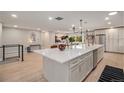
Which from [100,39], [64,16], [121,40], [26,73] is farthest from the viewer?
[100,39]

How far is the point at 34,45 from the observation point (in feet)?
29.9

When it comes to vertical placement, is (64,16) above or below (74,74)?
above

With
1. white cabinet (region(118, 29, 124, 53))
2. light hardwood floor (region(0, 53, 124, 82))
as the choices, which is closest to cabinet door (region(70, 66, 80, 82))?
light hardwood floor (region(0, 53, 124, 82))

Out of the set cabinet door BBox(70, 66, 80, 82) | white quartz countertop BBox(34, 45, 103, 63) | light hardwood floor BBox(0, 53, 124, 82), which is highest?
white quartz countertop BBox(34, 45, 103, 63)

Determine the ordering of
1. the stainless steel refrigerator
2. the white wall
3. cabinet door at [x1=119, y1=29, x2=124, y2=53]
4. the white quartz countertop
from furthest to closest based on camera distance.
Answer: the stainless steel refrigerator → cabinet door at [x1=119, y1=29, x2=124, y2=53] → the white wall → the white quartz countertop

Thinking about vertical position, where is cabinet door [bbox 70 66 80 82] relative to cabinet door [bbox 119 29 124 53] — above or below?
below

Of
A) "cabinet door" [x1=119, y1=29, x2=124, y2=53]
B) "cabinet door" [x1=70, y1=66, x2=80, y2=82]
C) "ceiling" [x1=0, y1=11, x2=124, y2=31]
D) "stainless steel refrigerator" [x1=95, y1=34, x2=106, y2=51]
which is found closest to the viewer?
"cabinet door" [x1=70, y1=66, x2=80, y2=82]

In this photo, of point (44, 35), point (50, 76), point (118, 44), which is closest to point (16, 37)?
point (44, 35)

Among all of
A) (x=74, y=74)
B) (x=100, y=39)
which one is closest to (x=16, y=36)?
(x=74, y=74)

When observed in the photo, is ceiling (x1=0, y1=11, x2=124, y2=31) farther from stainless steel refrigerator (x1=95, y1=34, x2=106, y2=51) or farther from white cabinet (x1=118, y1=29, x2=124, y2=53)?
stainless steel refrigerator (x1=95, y1=34, x2=106, y2=51)

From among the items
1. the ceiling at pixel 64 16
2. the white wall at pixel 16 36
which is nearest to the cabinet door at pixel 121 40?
the ceiling at pixel 64 16

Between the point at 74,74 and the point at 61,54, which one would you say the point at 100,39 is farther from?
the point at 74,74

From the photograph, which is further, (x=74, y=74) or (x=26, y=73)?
(x=26, y=73)
